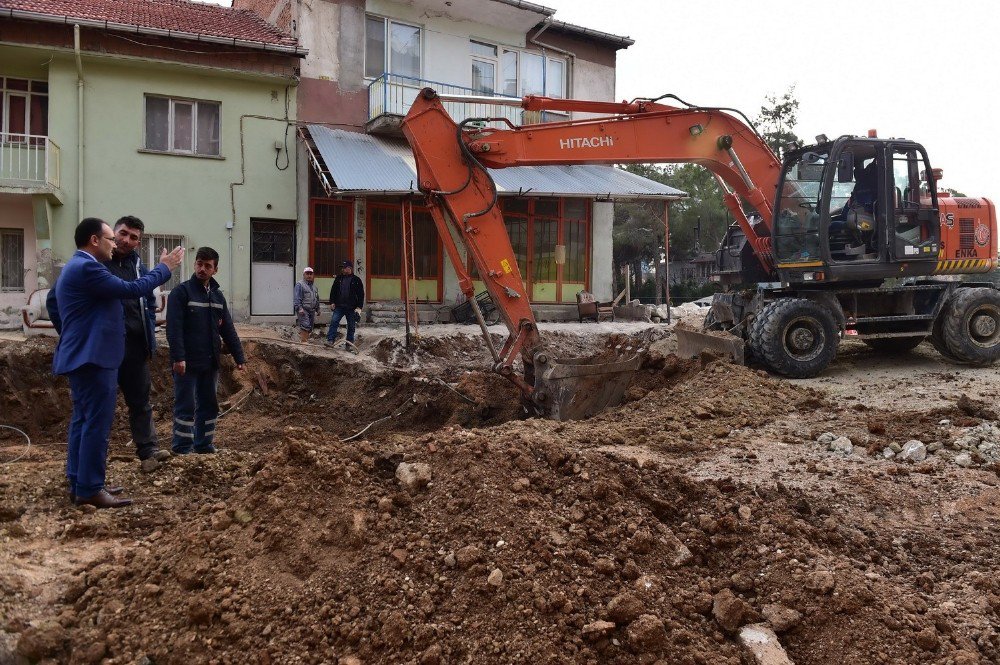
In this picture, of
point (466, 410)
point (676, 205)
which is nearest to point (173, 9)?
point (466, 410)

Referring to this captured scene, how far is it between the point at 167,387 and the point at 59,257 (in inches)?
224

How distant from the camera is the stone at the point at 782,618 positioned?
124 inches

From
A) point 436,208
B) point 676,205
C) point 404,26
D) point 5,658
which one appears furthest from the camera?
point 676,205

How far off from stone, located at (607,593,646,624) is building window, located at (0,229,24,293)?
14204 millimetres

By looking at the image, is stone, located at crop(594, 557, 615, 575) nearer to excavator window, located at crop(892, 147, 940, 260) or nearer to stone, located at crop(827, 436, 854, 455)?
stone, located at crop(827, 436, 854, 455)

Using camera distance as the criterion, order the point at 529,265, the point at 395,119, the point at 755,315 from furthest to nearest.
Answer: the point at 529,265, the point at 395,119, the point at 755,315

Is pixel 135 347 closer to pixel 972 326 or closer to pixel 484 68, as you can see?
pixel 972 326

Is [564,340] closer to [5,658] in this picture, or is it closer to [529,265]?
[529,265]

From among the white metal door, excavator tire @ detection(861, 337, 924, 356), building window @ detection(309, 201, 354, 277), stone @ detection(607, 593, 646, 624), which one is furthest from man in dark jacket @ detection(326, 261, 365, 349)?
stone @ detection(607, 593, 646, 624)

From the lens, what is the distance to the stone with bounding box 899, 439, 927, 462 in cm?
530

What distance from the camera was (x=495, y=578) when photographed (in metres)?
3.27

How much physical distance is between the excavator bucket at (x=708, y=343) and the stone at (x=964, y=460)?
10.9 feet

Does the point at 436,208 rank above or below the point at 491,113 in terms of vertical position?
below

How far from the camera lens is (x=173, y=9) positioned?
15750 mm
